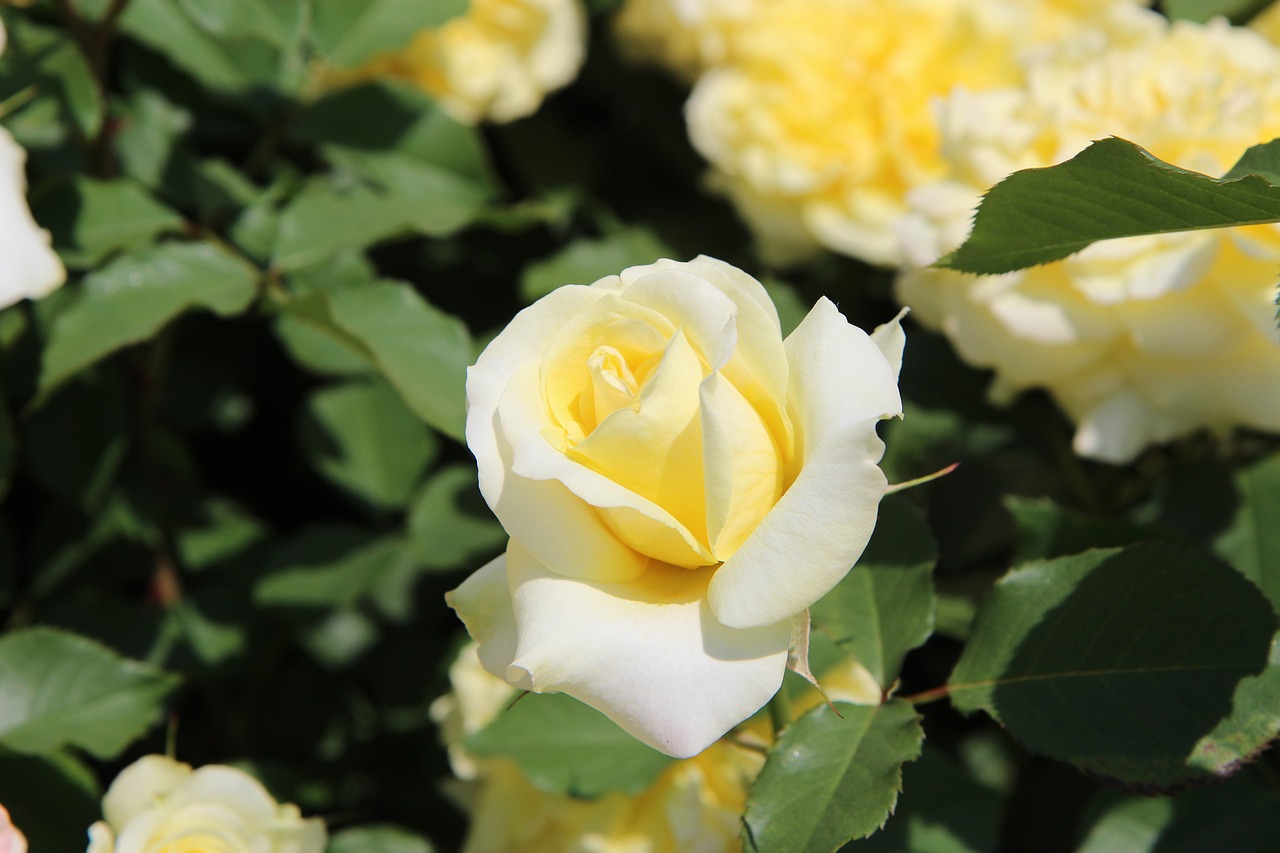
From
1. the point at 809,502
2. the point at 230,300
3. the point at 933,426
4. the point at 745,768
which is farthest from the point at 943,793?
the point at 230,300

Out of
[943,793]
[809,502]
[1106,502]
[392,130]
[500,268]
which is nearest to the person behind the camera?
[809,502]

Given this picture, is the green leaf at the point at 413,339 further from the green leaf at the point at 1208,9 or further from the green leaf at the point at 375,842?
the green leaf at the point at 1208,9

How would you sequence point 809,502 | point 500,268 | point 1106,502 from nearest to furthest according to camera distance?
point 809,502 → point 1106,502 → point 500,268

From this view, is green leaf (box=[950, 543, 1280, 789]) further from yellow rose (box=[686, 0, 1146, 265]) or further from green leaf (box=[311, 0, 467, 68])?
green leaf (box=[311, 0, 467, 68])

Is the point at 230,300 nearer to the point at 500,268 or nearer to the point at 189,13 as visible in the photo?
the point at 189,13

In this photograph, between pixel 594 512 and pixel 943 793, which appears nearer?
pixel 594 512

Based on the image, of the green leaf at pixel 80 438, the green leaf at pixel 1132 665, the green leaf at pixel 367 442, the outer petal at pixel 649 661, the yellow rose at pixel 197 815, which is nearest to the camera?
the outer petal at pixel 649 661

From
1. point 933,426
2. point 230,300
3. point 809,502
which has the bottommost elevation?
point 933,426

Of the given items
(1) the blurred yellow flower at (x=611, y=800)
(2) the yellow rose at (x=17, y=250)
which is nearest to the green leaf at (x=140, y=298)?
(2) the yellow rose at (x=17, y=250)
